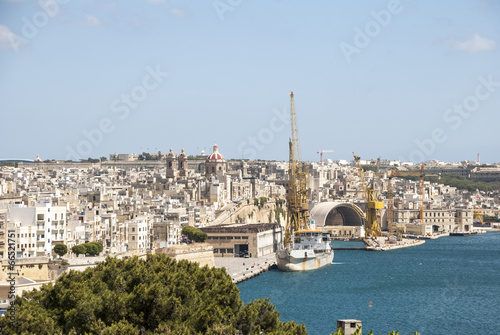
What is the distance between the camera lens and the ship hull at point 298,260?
5175 centimetres

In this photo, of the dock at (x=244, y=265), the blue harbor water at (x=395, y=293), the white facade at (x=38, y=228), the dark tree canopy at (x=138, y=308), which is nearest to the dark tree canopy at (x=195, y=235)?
the dock at (x=244, y=265)

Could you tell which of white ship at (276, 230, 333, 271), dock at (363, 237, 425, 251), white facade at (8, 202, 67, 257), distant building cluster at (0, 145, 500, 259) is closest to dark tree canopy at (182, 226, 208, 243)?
distant building cluster at (0, 145, 500, 259)

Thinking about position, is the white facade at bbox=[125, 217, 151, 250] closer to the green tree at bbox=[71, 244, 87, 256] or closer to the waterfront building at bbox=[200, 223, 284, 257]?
the green tree at bbox=[71, 244, 87, 256]

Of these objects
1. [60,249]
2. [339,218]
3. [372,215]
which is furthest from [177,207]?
[339,218]

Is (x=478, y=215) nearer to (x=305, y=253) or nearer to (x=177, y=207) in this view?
(x=177, y=207)

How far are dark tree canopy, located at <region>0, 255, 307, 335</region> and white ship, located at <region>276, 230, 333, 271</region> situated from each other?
33042 millimetres

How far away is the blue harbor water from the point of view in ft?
106

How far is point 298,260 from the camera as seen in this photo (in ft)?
172

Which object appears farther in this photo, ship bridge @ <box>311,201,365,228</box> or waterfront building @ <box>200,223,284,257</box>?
ship bridge @ <box>311,201,365,228</box>

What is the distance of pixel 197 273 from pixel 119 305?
2940 mm

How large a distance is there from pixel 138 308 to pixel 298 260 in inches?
1408

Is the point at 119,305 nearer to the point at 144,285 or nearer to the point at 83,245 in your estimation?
the point at 144,285

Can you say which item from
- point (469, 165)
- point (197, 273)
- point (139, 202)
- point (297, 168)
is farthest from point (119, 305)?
point (469, 165)

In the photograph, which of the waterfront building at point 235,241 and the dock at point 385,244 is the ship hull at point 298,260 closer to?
the waterfront building at point 235,241
